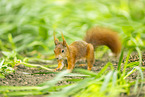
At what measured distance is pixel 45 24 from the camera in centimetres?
440

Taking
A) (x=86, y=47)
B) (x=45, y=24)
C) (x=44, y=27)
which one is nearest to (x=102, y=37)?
(x=86, y=47)

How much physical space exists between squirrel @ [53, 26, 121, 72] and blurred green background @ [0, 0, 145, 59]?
70 cm

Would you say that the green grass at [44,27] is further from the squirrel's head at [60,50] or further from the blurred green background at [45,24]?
the squirrel's head at [60,50]

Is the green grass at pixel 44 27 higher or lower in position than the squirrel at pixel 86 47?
higher

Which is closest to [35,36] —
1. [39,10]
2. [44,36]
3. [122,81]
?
[44,36]

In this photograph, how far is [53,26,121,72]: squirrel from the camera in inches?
102

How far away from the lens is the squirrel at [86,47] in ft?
8.46

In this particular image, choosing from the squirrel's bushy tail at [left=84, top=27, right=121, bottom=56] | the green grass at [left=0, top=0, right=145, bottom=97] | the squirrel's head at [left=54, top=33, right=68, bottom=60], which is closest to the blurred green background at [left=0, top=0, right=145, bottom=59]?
the green grass at [left=0, top=0, right=145, bottom=97]

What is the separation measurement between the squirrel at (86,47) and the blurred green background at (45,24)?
2.30 ft

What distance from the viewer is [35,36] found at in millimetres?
4688

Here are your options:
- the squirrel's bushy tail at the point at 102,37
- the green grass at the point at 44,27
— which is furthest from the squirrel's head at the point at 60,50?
the squirrel's bushy tail at the point at 102,37

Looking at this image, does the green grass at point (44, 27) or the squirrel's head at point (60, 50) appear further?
the green grass at point (44, 27)

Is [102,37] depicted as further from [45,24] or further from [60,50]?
[45,24]

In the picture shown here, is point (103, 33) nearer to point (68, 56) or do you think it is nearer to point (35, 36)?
point (68, 56)
